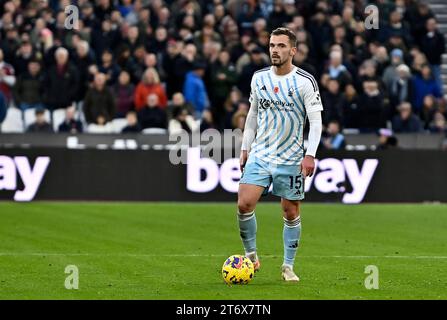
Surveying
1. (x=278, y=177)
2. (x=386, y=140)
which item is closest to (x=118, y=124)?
(x=386, y=140)

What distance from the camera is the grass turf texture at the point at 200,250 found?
467 inches

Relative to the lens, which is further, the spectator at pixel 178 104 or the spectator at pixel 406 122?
the spectator at pixel 406 122

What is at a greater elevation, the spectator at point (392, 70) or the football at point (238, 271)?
the football at point (238, 271)

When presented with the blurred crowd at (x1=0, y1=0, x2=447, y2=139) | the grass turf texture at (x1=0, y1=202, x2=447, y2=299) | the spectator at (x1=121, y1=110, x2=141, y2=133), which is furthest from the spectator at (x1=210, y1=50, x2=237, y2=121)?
the grass turf texture at (x1=0, y1=202, x2=447, y2=299)

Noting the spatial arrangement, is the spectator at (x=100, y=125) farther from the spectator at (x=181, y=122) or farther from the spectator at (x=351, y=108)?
the spectator at (x=351, y=108)

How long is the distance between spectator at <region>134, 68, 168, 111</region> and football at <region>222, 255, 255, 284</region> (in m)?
13.9

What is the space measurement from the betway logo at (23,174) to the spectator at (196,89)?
159 inches

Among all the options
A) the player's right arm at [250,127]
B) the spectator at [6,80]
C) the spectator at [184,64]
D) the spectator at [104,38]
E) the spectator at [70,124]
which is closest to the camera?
the player's right arm at [250,127]

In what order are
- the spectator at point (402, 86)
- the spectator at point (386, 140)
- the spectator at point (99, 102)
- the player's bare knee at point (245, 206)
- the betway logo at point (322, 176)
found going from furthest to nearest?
the spectator at point (402, 86), the spectator at point (99, 102), the spectator at point (386, 140), the betway logo at point (322, 176), the player's bare knee at point (245, 206)

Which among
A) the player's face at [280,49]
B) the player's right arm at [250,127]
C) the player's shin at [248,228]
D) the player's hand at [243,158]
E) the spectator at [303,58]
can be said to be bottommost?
the spectator at [303,58]

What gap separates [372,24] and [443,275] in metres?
16.0

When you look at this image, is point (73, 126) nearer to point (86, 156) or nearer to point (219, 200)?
point (86, 156)

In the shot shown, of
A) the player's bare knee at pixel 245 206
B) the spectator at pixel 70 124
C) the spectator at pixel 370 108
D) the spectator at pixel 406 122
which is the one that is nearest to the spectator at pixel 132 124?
the spectator at pixel 70 124
